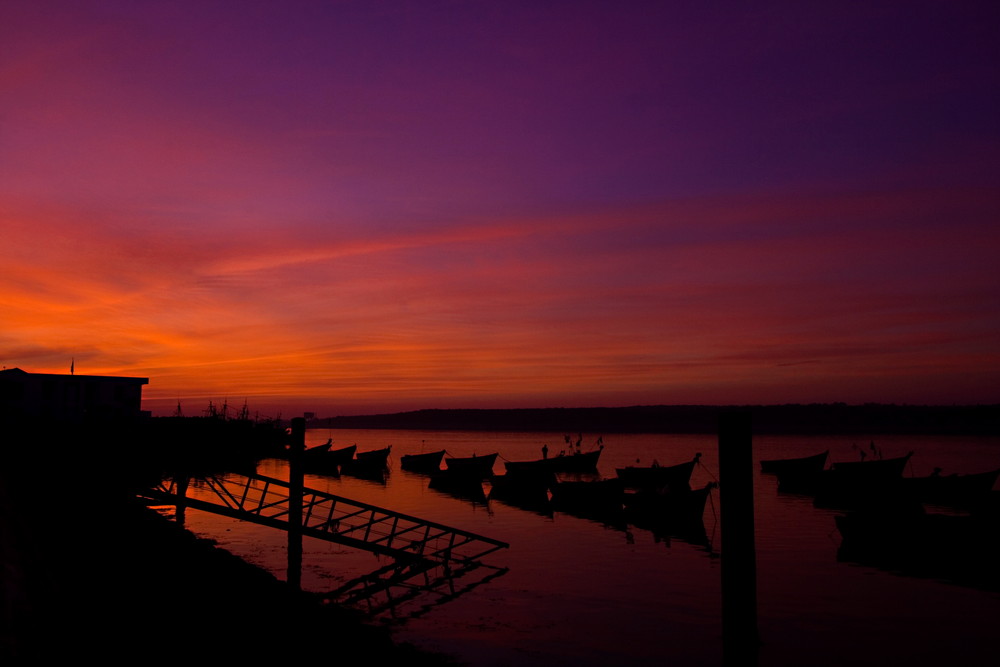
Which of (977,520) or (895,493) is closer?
(977,520)

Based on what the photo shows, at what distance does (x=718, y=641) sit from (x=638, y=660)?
8.73ft

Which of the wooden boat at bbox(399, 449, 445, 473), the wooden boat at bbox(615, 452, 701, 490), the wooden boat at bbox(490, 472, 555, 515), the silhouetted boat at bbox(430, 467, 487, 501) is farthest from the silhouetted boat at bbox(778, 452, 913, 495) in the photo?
the wooden boat at bbox(399, 449, 445, 473)

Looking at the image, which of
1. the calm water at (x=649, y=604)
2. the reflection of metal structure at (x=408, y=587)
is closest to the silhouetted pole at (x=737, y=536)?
the calm water at (x=649, y=604)

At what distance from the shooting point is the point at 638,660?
55.7 feet

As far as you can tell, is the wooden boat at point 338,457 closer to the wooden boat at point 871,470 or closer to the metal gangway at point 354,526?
the metal gangway at point 354,526

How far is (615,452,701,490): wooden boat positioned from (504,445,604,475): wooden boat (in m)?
6.57

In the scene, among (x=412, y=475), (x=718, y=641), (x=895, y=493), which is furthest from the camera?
(x=412, y=475)

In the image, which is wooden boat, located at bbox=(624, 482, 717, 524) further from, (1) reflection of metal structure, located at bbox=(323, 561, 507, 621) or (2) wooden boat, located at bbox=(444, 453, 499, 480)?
(2) wooden boat, located at bbox=(444, 453, 499, 480)

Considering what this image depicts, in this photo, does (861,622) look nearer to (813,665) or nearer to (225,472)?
(813,665)

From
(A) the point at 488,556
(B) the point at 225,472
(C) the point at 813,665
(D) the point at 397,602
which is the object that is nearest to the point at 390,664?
(D) the point at 397,602

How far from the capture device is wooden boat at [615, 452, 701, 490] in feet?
184

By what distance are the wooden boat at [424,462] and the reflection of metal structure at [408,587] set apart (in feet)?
197

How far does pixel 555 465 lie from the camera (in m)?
72.0

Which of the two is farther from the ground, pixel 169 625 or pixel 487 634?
pixel 169 625
